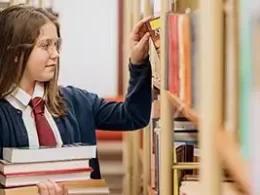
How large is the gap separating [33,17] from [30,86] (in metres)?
0.21

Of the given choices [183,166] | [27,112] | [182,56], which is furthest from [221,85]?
[27,112]

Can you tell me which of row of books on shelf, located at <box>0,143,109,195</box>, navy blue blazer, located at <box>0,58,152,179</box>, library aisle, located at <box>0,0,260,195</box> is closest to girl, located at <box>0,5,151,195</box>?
navy blue blazer, located at <box>0,58,152,179</box>

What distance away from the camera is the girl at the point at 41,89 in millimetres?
1783

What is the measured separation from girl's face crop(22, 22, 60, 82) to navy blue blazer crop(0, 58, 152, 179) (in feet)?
0.37

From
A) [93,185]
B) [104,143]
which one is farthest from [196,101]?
[104,143]

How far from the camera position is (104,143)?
3635 millimetres

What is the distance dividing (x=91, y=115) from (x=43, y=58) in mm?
251

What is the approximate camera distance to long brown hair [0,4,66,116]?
1.83 m

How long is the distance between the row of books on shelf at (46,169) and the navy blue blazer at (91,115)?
10 cm

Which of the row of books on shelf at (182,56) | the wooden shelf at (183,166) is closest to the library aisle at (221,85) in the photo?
the row of books on shelf at (182,56)

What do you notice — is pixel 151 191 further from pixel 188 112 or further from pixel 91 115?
pixel 188 112

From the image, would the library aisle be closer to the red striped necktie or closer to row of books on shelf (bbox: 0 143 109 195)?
row of books on shelf (bbox: 0 143 109 195)

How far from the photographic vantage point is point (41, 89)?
1.87 m

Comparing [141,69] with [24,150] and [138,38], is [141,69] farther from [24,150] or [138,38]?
[24,150]
